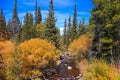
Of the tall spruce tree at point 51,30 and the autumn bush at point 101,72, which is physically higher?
the tall spruce tree at point 51,30

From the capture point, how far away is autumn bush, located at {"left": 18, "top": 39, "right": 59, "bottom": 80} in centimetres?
3083

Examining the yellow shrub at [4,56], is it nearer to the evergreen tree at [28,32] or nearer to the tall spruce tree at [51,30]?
the tall spruce tree at [51,30]

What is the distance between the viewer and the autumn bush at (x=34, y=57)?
3083 cm

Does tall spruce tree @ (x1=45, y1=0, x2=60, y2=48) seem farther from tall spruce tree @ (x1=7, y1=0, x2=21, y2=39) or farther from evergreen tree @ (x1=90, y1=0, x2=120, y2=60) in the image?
tall spruce tree @ (x1=7, y1=0, x2=21, y2=39)

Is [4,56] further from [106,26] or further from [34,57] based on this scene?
[106,26]

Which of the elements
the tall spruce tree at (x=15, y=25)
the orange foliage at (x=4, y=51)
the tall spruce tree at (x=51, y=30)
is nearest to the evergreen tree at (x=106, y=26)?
the orange foliage at (x=4, y=51)

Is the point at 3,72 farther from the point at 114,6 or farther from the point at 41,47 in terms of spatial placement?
the point at 114,6

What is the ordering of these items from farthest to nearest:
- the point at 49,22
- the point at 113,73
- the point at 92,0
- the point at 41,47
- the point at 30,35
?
the point at 30,35, the point at 49,22, the point at 41,47, the point at 92,0, the point at 113,73

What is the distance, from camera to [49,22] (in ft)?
165

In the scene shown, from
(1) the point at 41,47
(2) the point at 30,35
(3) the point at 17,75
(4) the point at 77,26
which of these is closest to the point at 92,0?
(1) the point at 41,47

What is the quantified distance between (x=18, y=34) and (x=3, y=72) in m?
39.8

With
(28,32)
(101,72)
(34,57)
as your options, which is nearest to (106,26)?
(34,57)

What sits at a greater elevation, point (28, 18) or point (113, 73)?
point (28, 18)

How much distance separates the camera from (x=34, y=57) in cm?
3353
